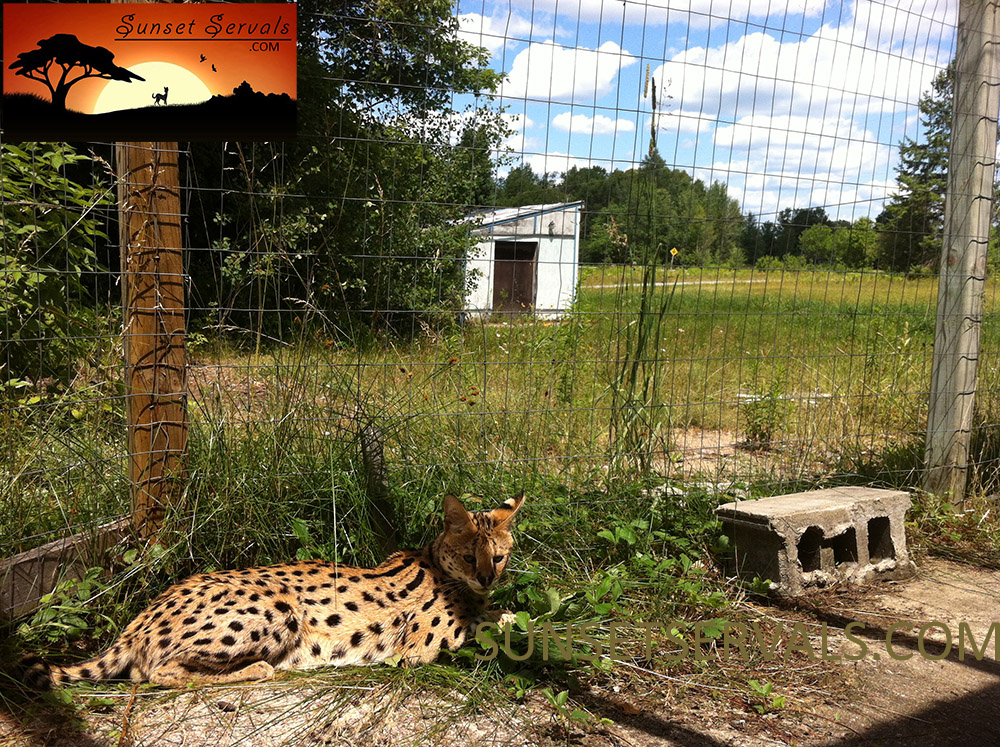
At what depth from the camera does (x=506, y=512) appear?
138 inches

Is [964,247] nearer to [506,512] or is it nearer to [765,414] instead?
[765,414]

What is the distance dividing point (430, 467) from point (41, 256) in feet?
6.84

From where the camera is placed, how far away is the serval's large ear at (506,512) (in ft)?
11.4

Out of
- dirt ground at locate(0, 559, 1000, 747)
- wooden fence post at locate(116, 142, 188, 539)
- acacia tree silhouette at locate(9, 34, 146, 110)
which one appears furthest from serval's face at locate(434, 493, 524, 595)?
acacia tree silhouette at locate(9, 34, 146, 110)

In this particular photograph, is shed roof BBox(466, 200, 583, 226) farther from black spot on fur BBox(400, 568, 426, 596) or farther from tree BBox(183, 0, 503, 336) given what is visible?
black spot on fur BBox(400, 568, 426, 596)

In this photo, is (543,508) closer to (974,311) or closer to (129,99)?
(129,99)

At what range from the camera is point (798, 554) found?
4.25 metres

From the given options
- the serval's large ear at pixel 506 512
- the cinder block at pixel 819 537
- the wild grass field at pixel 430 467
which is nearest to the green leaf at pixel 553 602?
the wild grass field at pixel 430 467

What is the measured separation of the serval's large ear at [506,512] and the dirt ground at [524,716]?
2.42ft

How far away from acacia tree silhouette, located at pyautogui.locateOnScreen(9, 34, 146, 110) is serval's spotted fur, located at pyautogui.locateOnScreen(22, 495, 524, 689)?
2150 mm

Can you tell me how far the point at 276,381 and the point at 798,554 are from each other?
2.81 metres

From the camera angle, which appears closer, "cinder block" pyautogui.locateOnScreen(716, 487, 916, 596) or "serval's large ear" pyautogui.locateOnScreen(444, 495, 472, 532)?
"serval's large ear" pyautogui.locateOnScreen(444, 495, 472, 532)

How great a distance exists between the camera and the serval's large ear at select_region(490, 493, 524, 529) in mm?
3464

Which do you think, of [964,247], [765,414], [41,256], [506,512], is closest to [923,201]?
→ [964,247]
